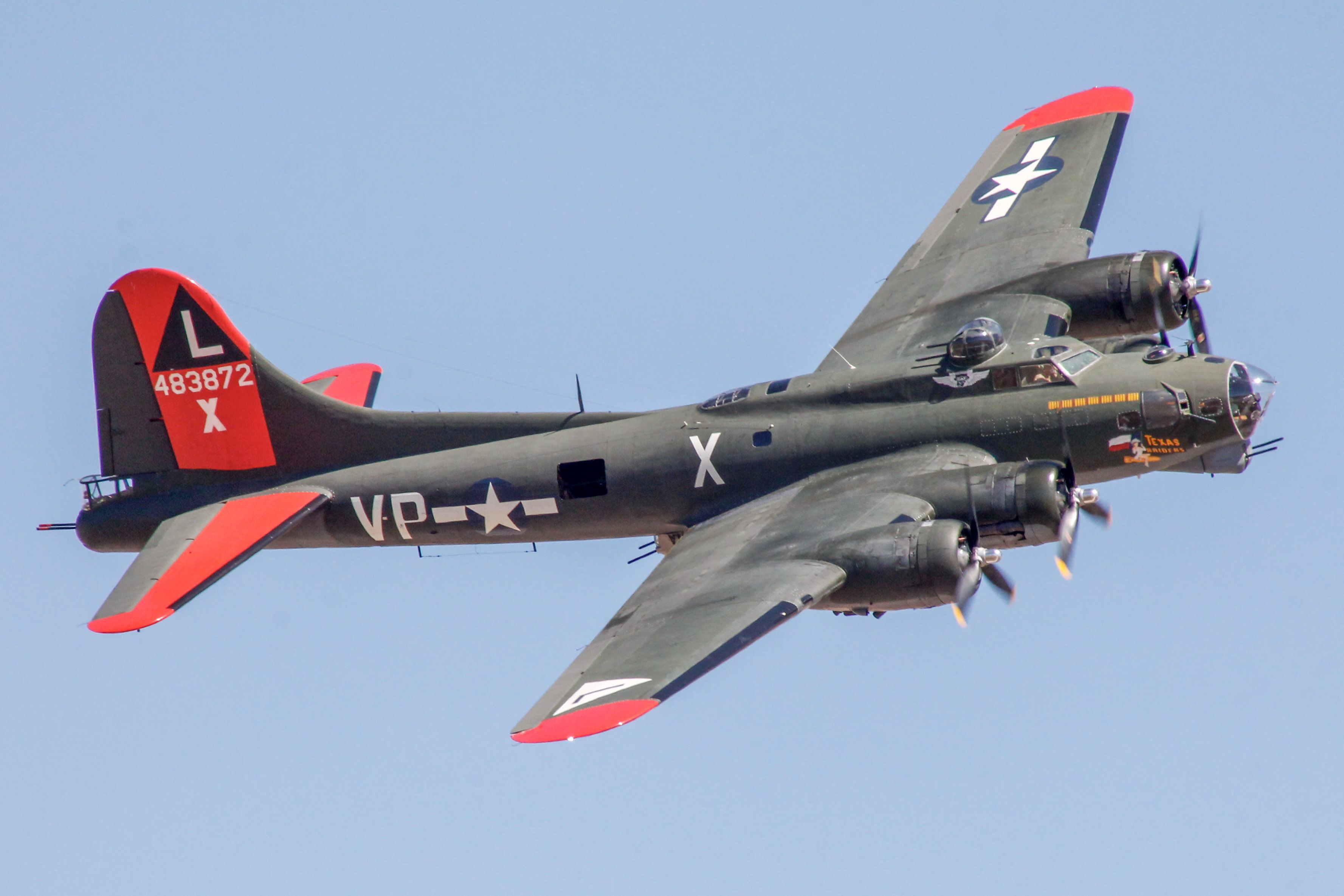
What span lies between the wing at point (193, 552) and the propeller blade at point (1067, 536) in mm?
12086

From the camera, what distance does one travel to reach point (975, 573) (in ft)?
77.7

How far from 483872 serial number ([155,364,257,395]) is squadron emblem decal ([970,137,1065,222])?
13.9 meters

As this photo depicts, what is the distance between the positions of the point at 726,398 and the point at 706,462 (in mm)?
1124

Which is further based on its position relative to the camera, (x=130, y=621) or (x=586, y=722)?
(x=130, y=621)

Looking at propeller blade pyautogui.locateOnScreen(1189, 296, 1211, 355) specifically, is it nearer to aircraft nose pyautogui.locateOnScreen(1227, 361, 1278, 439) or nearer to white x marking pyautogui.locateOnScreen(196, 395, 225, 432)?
aircraft nose pyautogui.locateOnScreen(1227, 361, 1278, 439)

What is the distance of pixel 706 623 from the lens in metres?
23.2

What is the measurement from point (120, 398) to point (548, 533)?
25.8ft

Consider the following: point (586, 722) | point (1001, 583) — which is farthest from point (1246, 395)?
point (586, 722)

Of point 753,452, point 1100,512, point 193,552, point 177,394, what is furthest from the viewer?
point 177,394

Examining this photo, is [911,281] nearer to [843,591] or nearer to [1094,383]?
[1094,383]

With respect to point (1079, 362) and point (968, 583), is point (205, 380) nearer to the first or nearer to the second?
point (968, 583)

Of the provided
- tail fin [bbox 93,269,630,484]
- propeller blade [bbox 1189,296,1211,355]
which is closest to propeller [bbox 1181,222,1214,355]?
propeller blade [bbox 1189,296,1211,355]

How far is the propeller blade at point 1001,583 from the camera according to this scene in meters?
24.5

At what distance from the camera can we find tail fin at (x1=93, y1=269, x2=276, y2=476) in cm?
2988
